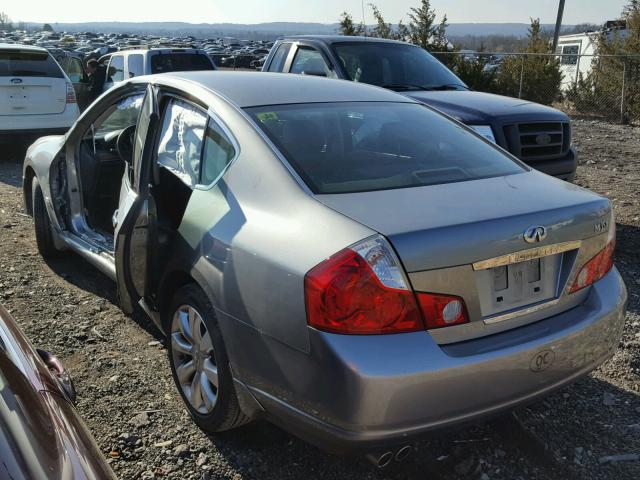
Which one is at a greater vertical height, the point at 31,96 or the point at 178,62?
the point at 178,62

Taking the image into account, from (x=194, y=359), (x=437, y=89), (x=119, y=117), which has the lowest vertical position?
(x=194, y=359)

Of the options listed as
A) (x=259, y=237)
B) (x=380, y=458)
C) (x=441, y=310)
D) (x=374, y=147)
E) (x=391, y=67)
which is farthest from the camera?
(x=391, y=67)

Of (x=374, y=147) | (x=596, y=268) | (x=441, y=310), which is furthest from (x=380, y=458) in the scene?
(x=374, y=147)

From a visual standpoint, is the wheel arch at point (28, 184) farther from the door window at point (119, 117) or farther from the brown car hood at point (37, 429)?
the brown car hood at point (37, 429)

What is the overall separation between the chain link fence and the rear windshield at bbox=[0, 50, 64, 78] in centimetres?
A: 992

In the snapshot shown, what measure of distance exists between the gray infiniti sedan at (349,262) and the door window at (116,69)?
9389 millimetres

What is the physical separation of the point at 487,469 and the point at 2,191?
733cm

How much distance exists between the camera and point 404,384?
223 cm

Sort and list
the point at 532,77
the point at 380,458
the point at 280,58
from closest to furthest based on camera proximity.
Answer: the point at 380,458 → the point at 280,58 → the point at 532,77

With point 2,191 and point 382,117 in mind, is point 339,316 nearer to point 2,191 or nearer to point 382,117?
point 382,117

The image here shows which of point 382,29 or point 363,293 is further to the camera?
point 382,29

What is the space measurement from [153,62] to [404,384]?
1074 centimetres

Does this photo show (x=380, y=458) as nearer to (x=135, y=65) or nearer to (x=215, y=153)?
(x=215, y=153)

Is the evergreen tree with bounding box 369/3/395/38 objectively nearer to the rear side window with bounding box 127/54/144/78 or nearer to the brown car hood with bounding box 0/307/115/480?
the rear side window with bounding box 127/54/144/78
